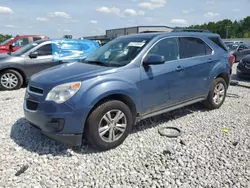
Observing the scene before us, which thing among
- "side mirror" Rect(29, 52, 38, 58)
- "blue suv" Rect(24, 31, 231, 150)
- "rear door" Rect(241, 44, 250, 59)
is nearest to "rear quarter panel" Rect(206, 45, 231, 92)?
"blue suv" Rect(24, 31, 231, 150)

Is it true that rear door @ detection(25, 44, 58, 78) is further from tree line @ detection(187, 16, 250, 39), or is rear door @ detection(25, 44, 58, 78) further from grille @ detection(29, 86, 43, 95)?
tree line @ detection(187, 16, 250, 39)

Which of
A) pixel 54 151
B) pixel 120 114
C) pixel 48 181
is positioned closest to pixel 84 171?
pixel 48 181

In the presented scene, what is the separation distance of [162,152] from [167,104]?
1.04 meters

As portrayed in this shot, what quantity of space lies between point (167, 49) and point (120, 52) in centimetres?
86

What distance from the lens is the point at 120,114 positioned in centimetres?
343

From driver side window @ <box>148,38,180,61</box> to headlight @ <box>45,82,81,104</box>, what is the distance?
148 centimetres

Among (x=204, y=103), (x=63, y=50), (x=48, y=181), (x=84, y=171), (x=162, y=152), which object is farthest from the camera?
(x=63, y=50)

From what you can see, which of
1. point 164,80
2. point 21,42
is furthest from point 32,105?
point 21,42

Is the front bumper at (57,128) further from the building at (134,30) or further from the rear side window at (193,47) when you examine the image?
the building at (134,30)

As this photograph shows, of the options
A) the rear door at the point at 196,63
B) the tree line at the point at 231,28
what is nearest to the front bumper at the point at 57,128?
the rear door at the point at 196,63

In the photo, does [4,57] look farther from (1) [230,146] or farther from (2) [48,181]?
(1) [230,146]

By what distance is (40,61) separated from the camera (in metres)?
7.80

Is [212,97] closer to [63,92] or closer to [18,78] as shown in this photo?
[63,92]

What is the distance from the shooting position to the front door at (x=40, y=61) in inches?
302
